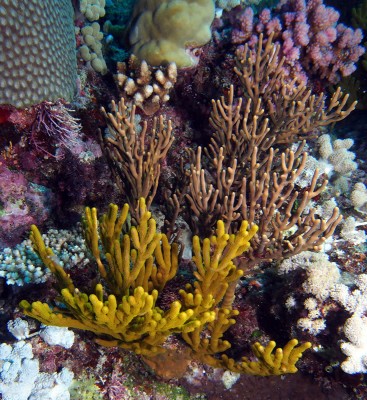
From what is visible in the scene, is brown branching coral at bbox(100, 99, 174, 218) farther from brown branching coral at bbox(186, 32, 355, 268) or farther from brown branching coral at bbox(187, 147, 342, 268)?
brown branching coral at bbox(187, 147, 342, 268)

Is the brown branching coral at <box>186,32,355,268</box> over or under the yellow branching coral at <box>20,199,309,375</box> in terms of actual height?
over

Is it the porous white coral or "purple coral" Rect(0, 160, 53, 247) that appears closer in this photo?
"purple coral" Rect(0, 160, 53, 247)

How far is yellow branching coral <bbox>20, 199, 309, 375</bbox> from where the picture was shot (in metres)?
2.10

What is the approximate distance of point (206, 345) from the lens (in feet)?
9.44

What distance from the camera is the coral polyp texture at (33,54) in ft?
9.85

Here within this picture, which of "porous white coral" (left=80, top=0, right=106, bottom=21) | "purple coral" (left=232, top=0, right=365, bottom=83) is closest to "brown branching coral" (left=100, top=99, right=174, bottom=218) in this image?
"porous white coral" (left=80, top=0, right=106, bottom=21)

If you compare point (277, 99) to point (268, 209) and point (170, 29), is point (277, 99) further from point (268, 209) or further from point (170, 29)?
point (268, 209)

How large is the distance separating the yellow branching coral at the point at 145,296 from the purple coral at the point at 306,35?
3.55 metres

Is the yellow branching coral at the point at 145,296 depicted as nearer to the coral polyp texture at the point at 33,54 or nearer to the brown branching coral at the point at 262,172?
the brown branching coral at the point at 262,172

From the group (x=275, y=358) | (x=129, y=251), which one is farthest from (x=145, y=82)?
(x=275, y=358)

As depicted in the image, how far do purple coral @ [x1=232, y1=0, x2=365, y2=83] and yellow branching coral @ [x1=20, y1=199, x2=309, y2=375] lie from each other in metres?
3.55

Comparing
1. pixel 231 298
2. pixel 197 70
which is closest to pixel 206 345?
pixel 231 298

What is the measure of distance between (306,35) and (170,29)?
80.7 inches

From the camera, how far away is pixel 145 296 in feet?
6.70
